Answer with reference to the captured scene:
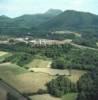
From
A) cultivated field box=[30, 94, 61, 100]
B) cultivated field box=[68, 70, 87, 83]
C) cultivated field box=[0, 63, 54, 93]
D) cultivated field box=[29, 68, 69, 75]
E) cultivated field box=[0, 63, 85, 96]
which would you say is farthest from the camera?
cultivated field box=[29, 68, 69, 75]

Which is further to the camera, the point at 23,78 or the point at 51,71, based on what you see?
the point at 51,71

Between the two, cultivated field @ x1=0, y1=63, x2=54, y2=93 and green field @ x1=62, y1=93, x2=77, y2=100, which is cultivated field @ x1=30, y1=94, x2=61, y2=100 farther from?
cultivated field @ x1=0, y1=63, x2=54, y2=93

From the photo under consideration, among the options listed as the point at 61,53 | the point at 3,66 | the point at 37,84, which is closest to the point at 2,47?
the point at 61,53

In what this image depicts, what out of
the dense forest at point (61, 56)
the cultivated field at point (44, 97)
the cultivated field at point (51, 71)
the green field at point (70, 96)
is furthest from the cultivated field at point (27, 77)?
the dense forest at point (61, 56)

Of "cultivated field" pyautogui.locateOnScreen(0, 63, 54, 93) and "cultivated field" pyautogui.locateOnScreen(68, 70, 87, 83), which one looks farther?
"cultivated field" pyautogui.locateOnScreen(68, 70, 87, 83)

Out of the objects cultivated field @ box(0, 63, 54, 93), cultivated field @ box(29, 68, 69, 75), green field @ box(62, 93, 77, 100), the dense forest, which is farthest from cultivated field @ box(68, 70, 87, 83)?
green field @ box(62, 93, 77, 100)

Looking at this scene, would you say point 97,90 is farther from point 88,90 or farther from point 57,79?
point 57,79

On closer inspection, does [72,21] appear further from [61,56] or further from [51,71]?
[51,71]

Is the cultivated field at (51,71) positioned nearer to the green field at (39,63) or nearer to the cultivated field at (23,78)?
the cultivated field at (23,78)

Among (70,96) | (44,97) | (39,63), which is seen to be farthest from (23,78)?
(39,63)
